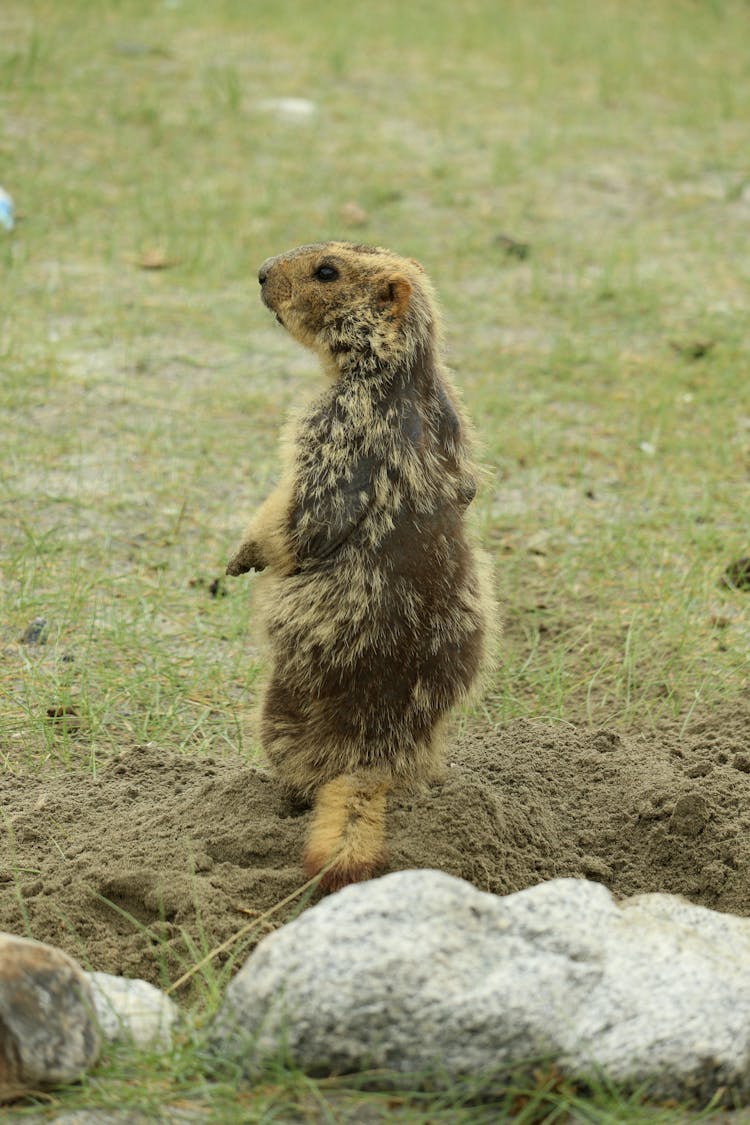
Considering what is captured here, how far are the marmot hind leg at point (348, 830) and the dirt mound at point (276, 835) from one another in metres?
0.09

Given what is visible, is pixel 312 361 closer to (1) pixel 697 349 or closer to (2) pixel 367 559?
(1) pixel 697 349

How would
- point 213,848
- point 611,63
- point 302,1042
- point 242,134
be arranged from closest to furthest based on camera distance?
point 302,1042, point 213,848, point 242,134, point 611,63

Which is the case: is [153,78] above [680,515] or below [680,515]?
above

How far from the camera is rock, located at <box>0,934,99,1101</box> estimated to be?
101 inches

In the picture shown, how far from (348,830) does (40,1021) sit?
936mm

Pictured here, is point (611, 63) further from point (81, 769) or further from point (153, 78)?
point (81, 769)

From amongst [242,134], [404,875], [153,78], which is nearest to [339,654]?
[404,875]

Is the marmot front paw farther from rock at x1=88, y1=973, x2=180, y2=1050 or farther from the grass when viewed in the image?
rock at x1=88, y1=973, x2=180, y2=1050

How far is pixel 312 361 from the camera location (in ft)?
22.8

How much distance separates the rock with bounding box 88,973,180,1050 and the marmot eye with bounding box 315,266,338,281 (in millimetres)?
1798

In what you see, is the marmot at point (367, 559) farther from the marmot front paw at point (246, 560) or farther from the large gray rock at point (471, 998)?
the large gray rock at point (471, 998)

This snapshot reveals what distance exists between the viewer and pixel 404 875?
2781 mm

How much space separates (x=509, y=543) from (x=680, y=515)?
Answer: 0.74 m

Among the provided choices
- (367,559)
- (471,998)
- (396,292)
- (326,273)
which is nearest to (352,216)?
(326,273)
